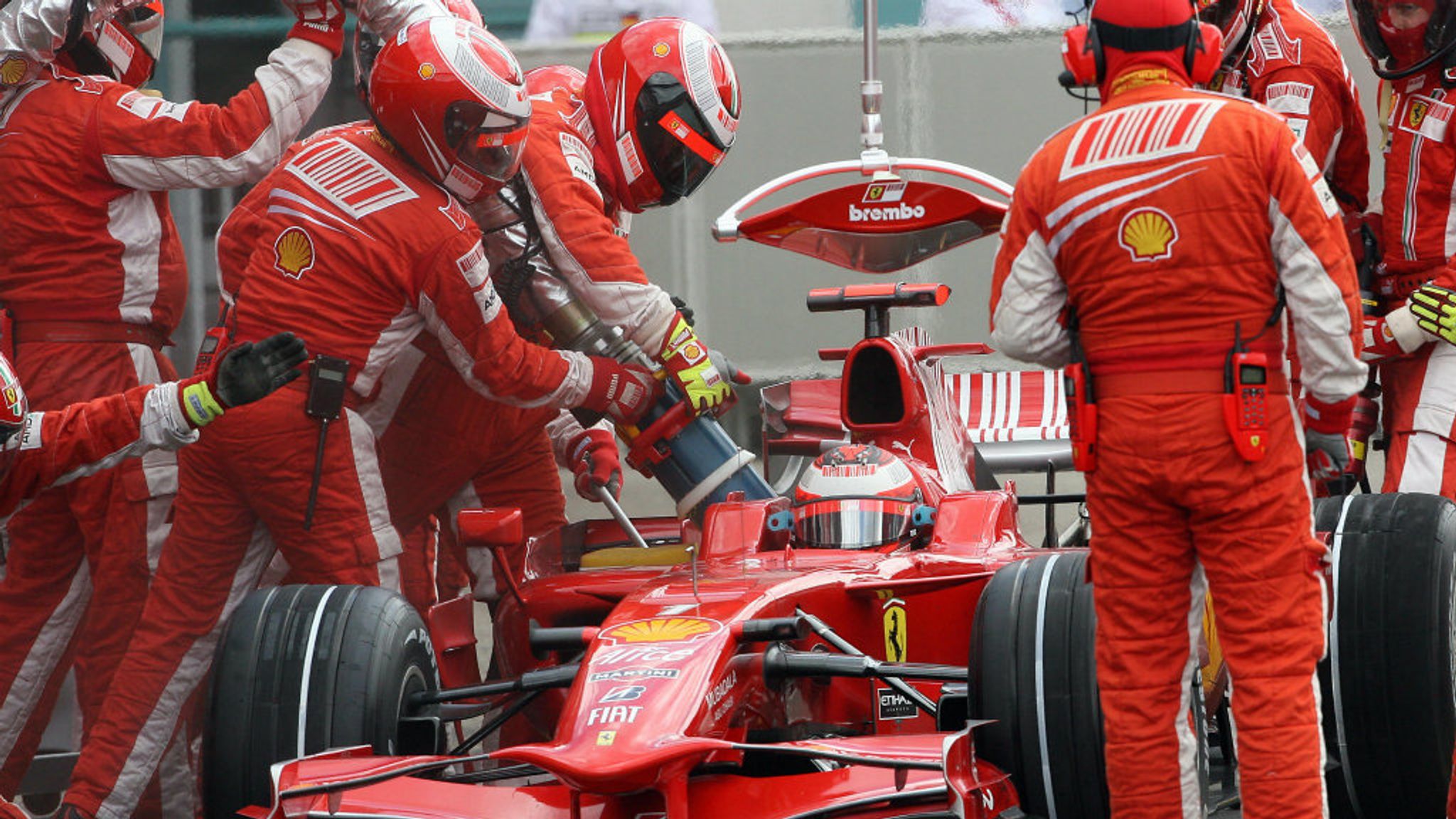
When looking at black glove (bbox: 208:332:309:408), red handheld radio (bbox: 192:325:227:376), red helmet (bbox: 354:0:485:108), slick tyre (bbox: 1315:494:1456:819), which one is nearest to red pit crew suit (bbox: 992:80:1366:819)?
slick tyre (bbox: 1315:494:1456:819)

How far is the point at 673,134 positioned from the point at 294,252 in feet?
4.31

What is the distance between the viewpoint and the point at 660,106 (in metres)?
5.98

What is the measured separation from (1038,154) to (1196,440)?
0.69 m

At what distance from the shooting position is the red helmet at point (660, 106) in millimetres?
5977

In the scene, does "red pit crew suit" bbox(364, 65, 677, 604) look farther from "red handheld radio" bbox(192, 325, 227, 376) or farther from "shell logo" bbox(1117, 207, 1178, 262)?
"shell logo" bbox(1117, 207, 1178, 262)

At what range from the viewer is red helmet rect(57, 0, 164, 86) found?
5977mm

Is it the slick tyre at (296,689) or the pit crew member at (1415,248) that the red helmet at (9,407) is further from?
the pit crew member at (1415,248)

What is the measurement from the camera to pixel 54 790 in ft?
19.0

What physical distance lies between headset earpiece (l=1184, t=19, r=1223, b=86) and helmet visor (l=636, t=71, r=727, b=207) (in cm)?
228

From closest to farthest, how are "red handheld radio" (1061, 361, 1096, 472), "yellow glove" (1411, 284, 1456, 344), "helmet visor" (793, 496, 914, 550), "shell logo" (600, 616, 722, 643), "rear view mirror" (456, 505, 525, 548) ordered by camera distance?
1. "red handheld radio" (1061, 361, 1096, 472)
2. "shell logo" (600, 616, 722, 643)
3. "rear view mirror" (456, 505, 525, 548)
4. "helmet visor" (793, 496, 914, 550)
5. "yellow glove" (1411, 284, 1456, 344)

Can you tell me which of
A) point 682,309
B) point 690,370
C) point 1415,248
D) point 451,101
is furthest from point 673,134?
point 1415,248

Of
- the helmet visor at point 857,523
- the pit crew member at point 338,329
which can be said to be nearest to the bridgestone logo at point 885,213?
the pit crew member at point 338,329

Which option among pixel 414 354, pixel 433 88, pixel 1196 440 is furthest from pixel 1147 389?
pixel 414 354

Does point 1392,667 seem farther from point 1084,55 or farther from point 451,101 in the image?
point 451,101
